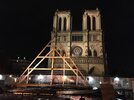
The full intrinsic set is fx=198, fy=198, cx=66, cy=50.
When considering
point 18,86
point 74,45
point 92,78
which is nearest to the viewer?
point 18,86

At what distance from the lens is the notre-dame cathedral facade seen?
74431mm

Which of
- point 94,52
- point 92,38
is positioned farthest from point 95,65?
point 92,38

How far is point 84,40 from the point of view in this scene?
7912cm

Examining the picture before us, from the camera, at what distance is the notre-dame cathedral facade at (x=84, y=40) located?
74431 mm

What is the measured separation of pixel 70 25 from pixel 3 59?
2992 cm

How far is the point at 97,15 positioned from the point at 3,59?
136 ft

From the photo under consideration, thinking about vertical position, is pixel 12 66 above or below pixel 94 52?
below

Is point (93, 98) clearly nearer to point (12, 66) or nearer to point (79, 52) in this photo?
point (79, 52)

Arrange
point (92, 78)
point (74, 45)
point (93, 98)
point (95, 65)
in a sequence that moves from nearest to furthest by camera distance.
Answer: point (93, 98) < point (92, 78) < point (95, 65) < point (74, 45)

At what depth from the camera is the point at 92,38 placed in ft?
261

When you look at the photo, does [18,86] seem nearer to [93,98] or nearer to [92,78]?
[93,98]

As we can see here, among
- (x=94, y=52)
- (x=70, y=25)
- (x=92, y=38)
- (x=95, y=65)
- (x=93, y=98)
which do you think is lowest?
(x=93, y=98)

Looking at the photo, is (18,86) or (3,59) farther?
(3,59)

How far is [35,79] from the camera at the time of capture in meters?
64.8
